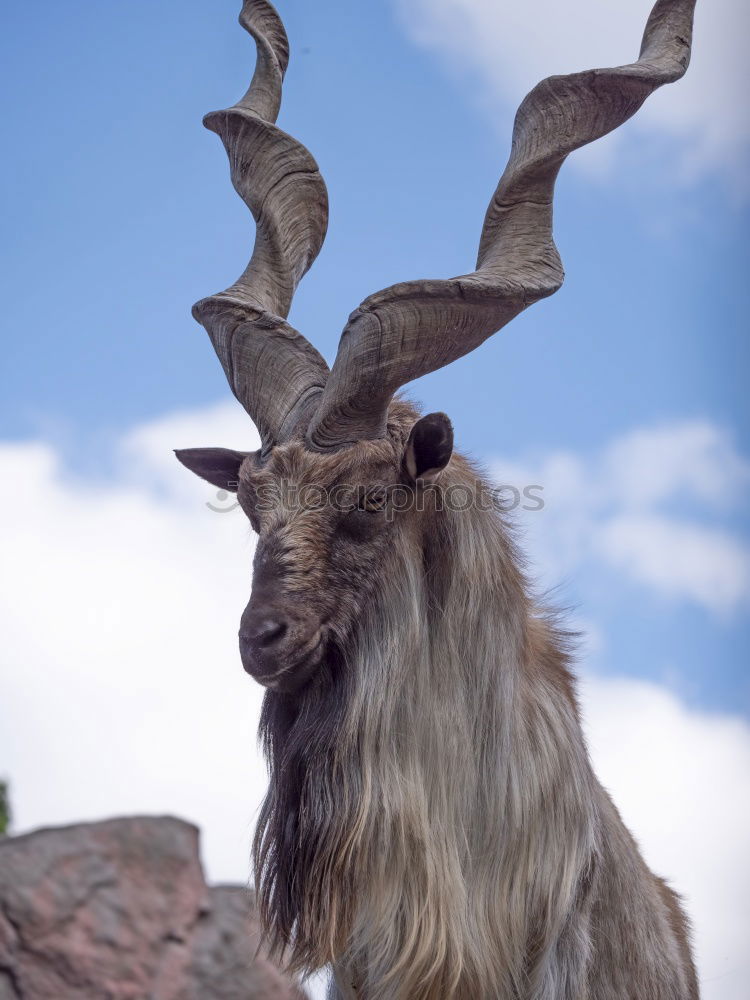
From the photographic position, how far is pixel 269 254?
5617 mm

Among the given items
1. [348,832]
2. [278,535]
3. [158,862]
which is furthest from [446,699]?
[158,862]

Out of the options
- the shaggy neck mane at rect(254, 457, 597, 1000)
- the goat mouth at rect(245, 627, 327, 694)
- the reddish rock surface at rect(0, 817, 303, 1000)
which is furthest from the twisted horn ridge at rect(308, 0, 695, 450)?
the reddish rock surface at rect(0, 817, 303, 1000)

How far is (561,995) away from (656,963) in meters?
0.56

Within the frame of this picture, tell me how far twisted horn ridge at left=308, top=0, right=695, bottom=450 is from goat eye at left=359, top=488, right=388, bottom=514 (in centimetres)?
24

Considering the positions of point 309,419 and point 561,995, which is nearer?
point 561,995

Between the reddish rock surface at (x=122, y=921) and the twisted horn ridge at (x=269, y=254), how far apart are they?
3909 millimetres

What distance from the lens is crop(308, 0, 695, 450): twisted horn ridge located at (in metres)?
4.63

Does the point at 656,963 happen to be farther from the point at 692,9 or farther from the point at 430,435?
the point at 692,9

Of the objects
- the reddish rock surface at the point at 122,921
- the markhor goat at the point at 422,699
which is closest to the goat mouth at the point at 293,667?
the markhor goat at the point at 422,699

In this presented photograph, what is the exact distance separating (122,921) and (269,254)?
15.8 feet

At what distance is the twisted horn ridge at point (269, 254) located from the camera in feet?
16.4

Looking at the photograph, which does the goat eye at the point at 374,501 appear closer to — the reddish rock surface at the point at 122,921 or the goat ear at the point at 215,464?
the goat ear at the point at 215,464

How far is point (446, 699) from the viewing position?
4.59 metres

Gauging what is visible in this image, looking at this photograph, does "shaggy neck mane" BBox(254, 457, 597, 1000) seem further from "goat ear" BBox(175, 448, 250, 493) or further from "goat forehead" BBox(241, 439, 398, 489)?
"goat ear" BBox(175, 448, 250, 493)
